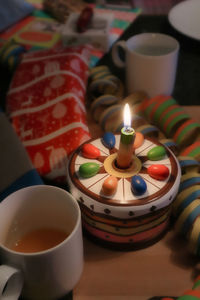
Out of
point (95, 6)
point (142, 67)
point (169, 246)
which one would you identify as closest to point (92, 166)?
point (169, 246)

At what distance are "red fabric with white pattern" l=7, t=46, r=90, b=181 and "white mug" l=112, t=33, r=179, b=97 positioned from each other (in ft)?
0.32

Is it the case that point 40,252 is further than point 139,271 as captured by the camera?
No

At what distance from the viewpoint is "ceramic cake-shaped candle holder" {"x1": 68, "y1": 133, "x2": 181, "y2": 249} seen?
0.41m

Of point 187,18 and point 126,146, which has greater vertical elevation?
point 126,146

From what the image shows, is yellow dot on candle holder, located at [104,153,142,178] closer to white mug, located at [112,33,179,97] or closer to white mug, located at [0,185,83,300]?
white mug, located at [0,185,83,300]

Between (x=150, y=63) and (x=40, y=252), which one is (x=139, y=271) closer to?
(x=40, y=252)

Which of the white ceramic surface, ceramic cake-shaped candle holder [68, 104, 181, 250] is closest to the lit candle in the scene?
ceramic cake-shaped candle holder [68, 104, 181, 250]

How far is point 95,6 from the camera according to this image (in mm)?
1115

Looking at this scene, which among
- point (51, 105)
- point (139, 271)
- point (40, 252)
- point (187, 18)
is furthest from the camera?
point (187, 18)

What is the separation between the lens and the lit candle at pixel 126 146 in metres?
0.42

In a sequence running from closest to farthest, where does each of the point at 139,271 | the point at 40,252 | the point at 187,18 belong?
1. the point at 40,252
2. the point at 139,271
3. the point at 187,18

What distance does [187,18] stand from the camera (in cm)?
94

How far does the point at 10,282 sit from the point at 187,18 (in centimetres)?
84

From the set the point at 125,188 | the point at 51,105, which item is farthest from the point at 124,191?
the point at 51,105
